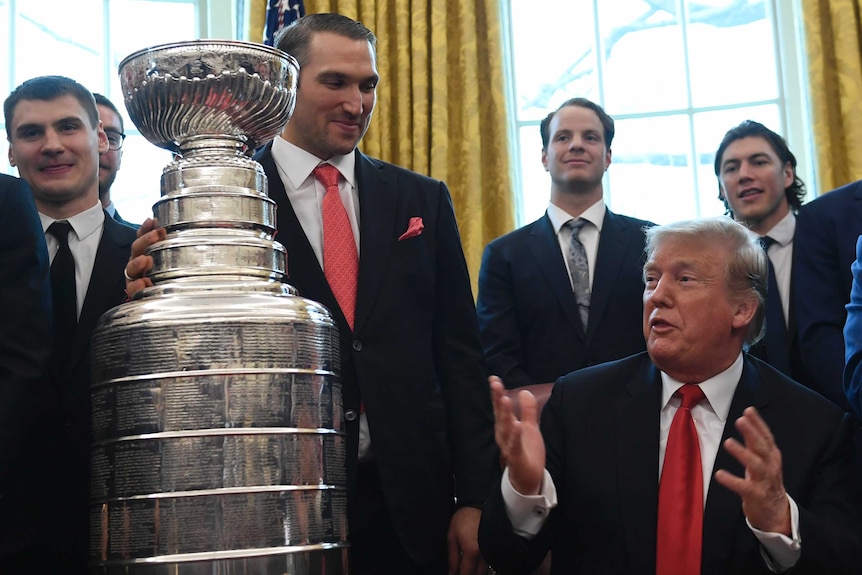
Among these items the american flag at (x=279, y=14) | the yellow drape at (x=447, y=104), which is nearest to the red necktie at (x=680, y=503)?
the yellow drape at (x=447, y=104)

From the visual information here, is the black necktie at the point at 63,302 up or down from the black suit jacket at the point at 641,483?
up

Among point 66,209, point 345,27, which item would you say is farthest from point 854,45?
point 66,209

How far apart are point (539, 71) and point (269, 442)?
421 cm

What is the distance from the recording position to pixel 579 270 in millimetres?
3783

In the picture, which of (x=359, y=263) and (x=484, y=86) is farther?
(x=484, y=86)

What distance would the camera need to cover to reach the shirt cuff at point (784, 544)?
2168 millimetres

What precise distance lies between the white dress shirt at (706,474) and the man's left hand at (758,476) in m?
0.04

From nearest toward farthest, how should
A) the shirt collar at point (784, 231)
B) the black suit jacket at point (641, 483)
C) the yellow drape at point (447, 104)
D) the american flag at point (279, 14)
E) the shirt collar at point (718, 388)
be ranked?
the black suit jacket at point (641, 483), the shirt collar at point (718, 388), the shirt collar at point (784, 231), the american flag at point (279, 14), the yellow drape at point (447, 104)

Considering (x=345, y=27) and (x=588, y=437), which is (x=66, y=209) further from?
(x=588, y=437)

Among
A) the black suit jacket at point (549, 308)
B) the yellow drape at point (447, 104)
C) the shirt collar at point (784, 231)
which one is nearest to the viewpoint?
the black suit jacket at point (549, 308)

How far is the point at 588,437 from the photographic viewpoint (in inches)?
98.2

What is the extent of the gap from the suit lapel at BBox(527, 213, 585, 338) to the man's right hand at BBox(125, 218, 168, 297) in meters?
1.90

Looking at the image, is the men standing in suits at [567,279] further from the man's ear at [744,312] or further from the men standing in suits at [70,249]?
the men standing in suits at [70,249]

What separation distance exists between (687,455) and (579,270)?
4.78 ft
